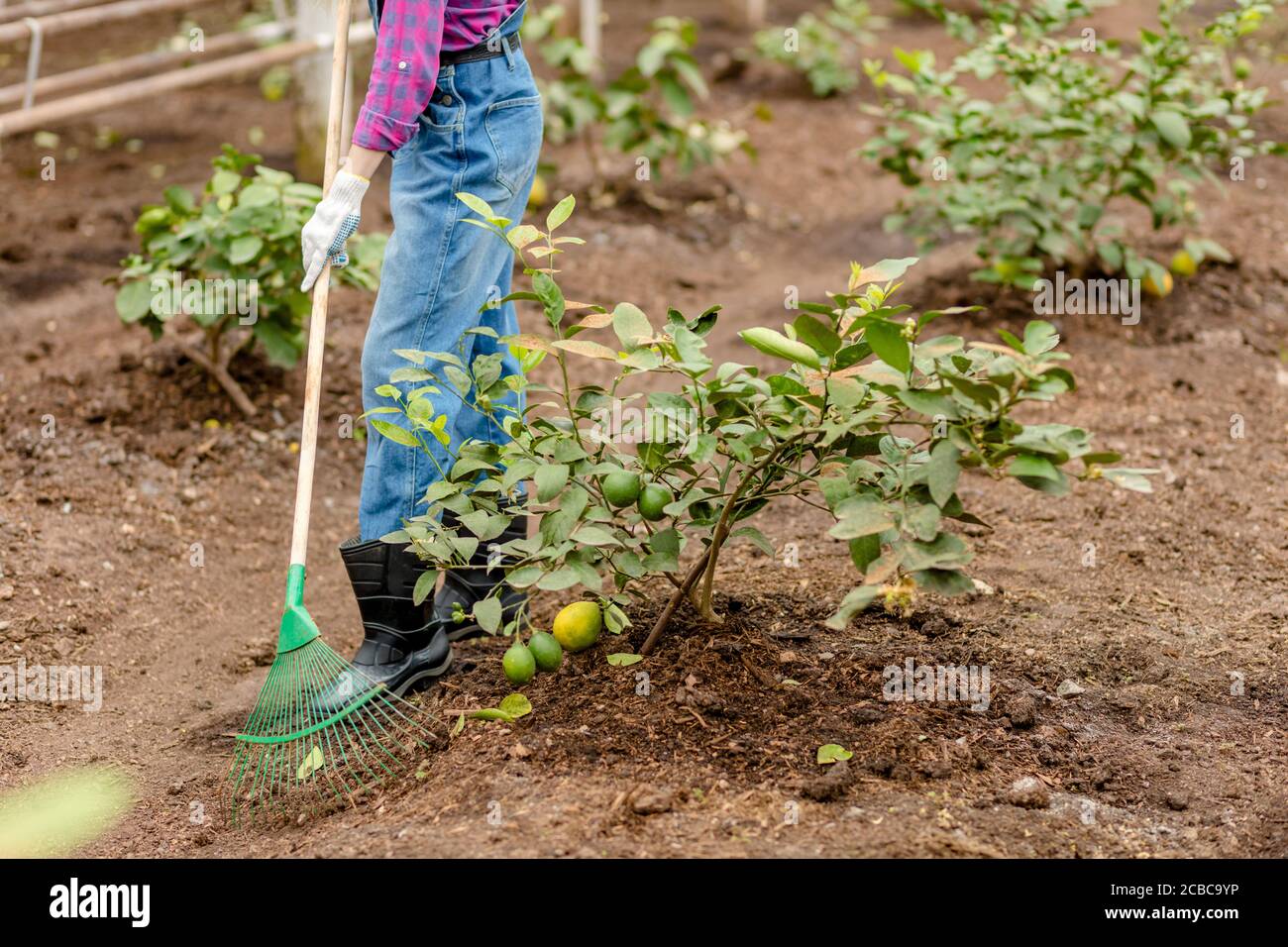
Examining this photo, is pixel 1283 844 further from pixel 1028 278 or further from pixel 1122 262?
pixel 1122 262

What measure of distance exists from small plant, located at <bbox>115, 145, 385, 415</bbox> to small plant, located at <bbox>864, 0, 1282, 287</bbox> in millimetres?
1879

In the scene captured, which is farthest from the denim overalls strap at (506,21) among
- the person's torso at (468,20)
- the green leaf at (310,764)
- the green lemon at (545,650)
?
the green leaf at (310,764)

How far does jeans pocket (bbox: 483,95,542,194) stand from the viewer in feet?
8.94

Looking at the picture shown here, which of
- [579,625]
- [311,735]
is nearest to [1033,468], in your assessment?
[579,625]

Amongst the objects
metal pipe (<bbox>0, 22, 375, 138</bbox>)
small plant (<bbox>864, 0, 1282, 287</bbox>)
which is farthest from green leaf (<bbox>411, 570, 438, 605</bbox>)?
metal pipe (<bbox>0, 22, 375, 138</bbox>)

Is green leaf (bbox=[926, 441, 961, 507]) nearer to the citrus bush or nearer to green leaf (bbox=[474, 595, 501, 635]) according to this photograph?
the citrus bush

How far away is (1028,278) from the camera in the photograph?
4320mm

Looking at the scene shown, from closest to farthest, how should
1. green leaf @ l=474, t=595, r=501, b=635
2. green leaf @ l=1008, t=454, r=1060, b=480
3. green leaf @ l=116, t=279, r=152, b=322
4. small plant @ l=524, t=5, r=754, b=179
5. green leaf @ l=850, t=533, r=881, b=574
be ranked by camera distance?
1. green leaf @ l=1008, t=454, r=1060, b=480
2. green leaf @ l=850, t=533, r=881, b=574
3. green leaf @ l=474, t=595, r=501, b=635
4. green leaf @ l=116, t=279, r=152, b=322
5. small plant @ l=524, t=5, r=754, b=179

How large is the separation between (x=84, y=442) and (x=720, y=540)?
2.25m

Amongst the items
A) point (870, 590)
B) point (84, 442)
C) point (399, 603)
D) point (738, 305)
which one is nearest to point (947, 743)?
point (870, 590)

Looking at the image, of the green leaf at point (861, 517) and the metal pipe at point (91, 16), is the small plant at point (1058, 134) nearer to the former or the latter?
the green leaf at point (861, 517)

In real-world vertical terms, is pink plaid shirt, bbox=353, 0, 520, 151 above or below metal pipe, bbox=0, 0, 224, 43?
below

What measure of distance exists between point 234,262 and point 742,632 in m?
1.81

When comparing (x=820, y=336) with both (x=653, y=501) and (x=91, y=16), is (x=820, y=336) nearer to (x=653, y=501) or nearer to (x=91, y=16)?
(x=653, y=501)
